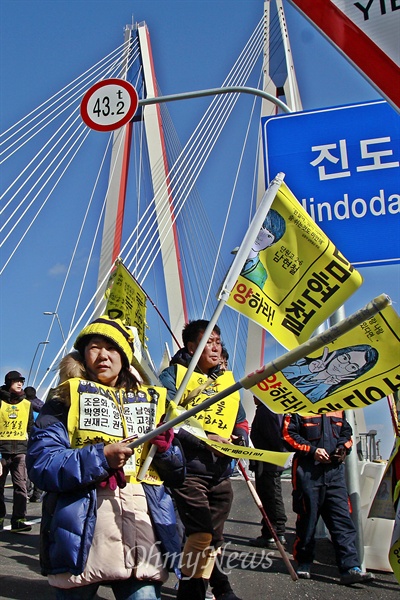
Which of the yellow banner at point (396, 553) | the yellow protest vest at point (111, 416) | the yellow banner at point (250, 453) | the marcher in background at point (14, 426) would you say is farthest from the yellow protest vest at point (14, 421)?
the yellow protest vest at point (111, 416)

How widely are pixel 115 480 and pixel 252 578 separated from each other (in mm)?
3007

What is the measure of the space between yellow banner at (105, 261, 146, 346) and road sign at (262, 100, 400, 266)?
138cm

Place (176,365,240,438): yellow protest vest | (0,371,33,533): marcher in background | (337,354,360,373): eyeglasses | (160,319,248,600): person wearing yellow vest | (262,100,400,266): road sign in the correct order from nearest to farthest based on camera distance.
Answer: (337,354,360,373): eyeglasses, (160,319,248,600): person wearing yellow vest, (262,100,400,266): road sign, (176,365,240,438): yellow protest vest, (0,371,33,533): marcher in background

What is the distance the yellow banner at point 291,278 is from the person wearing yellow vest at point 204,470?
72 cm

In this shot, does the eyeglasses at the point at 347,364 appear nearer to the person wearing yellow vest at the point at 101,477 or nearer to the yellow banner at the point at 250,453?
the yellow banner at the point at 250,453

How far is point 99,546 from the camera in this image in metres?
2.57

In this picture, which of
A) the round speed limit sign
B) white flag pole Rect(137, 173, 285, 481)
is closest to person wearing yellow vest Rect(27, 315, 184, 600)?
white flag pole Rect(137, 173, 285, 481)

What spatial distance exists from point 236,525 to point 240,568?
282 cm

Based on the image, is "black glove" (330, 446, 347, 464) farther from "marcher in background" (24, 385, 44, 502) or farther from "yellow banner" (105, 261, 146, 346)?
"marcher in background" (24, 385, 44, 502)

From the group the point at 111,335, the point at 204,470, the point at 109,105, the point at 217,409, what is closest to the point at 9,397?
the point at 109,105

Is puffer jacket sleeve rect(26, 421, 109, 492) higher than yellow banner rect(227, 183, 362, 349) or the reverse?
the reverse

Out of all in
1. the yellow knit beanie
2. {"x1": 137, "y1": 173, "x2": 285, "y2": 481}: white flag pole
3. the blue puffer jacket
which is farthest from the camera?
{"x1": 137, "y1": 173, "x2": 285, "y2": 481}: white flag pole

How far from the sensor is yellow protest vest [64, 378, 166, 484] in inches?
106

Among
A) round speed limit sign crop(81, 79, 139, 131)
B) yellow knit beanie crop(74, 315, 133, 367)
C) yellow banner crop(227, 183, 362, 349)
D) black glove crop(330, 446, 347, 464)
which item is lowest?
black glove crop(330, 446, 347, 464)
